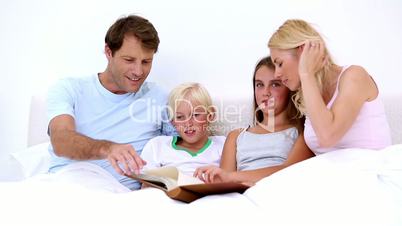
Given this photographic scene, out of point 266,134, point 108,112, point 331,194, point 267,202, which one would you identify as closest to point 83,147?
point 108,112

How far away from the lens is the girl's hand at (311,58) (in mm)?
1436

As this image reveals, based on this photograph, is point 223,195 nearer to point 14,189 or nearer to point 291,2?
point 14,189

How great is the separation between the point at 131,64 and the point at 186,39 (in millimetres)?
457

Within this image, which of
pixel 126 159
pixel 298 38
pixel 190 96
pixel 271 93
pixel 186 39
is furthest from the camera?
pixel 186 39

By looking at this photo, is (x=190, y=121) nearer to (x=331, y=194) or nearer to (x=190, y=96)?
(x=190, y=96)

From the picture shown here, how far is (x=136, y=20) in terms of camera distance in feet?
6.70

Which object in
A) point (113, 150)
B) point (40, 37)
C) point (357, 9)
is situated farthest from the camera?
point (40, 37)

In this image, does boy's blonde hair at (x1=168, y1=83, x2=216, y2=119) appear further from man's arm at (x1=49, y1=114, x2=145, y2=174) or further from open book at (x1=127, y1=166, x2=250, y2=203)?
open book at (x1=127, y1=166, x2=250, y2=203)

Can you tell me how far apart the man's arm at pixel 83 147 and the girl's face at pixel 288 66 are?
1.68 ft

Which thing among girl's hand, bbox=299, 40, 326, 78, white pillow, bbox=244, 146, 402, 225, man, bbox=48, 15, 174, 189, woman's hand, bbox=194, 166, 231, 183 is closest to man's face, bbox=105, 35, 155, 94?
man, bbox=48, 15, 174, 189

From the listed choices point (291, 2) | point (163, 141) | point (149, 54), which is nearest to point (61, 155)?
point (163, 141)

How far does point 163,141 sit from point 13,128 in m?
0.98

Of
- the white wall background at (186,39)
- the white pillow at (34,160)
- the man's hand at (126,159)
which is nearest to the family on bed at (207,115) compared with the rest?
the man's hand at (126,159)

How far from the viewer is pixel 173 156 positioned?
1.92 metres
